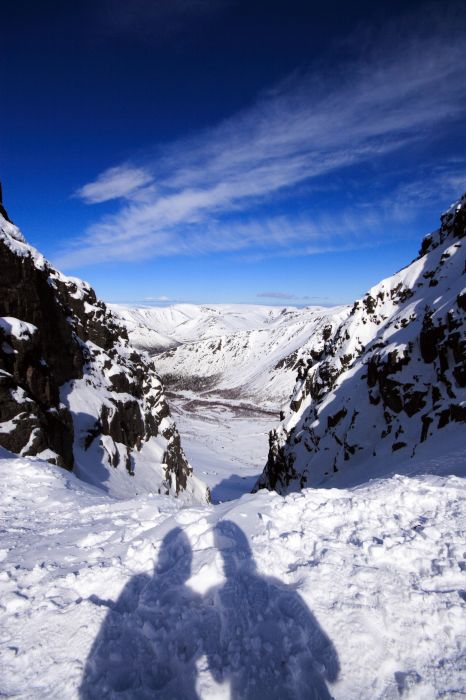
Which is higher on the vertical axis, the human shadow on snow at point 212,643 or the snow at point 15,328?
the snow at point 15,328

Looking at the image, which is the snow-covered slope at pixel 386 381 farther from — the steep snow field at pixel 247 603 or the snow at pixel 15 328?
the snow at pixel 15 328

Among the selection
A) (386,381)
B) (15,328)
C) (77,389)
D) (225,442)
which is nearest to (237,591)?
(15,328)

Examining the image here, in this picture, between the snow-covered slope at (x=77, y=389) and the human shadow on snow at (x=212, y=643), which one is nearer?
the human shadow on snow at (x=212, y=643)

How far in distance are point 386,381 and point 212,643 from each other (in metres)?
28.8

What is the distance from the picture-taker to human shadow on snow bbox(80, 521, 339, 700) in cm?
396

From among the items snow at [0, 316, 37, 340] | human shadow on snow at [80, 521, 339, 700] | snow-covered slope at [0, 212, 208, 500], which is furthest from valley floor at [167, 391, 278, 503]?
human shadow on snow at [80, 521, 339, 700]

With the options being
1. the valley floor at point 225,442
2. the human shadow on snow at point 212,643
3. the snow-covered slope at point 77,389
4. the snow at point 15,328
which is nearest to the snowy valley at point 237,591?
the human shadow on snow at point 212,643

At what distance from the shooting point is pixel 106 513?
859cm

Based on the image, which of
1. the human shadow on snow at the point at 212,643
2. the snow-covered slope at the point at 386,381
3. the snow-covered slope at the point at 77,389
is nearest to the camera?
the human shadow on snow at the point at 212,643

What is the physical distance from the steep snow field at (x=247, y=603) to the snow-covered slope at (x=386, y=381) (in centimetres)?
1622

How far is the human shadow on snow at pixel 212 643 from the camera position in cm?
396

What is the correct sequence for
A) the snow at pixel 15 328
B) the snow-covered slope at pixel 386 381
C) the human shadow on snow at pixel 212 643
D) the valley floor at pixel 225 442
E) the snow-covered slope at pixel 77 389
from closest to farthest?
1. the human shadow on snow at pixel 212 643
2. the snow-covered slope at pixel 77 389
3. the snow at pixel 15 328
4. the snow-covered slope at pixel 386 381
5. the valley floor at pixel 225 442

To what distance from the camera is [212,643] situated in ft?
14.6

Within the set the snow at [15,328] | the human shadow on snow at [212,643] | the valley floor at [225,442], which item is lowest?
the valley floor at [225,442]
